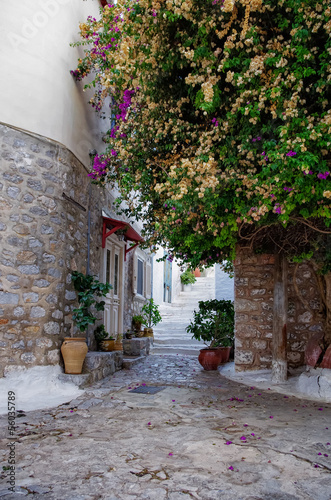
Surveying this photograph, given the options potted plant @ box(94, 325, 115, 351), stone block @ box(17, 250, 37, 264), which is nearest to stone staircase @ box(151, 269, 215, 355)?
potted plant @ box(94, 325, 115, 351)

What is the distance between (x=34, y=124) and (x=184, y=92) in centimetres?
208

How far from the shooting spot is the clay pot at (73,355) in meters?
5.02

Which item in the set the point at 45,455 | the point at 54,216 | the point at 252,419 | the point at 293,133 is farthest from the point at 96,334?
the point at 293,133

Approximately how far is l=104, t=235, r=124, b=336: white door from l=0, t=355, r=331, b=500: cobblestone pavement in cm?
300

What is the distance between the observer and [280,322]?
5680mm

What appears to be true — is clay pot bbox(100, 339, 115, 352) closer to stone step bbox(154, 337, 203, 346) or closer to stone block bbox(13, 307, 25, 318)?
stone block bbox(13, 307, 25, 318)

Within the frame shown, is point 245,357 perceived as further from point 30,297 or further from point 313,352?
point 30,297

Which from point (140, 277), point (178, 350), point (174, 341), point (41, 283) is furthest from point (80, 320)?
point (140, 277)

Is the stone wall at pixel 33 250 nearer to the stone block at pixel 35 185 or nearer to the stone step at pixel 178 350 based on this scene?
the stone block at pixel 35 185

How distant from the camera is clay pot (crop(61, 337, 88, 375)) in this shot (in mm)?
5020

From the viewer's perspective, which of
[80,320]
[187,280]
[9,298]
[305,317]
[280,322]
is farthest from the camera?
[187,280]

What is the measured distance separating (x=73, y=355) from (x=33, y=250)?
143 cm

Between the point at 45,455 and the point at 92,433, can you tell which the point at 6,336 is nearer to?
the point at 92,433

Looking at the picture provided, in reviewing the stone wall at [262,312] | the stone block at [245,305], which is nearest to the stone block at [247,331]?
the stone wall at [262,312]
